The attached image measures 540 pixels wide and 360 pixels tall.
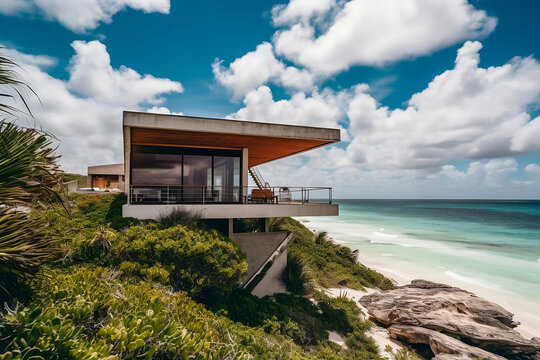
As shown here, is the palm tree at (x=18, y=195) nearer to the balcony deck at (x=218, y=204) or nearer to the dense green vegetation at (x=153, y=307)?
the dense green vegetation at (x=153, y=307)

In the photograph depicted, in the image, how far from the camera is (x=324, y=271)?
1823 centimetres

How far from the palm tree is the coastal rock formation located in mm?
12002

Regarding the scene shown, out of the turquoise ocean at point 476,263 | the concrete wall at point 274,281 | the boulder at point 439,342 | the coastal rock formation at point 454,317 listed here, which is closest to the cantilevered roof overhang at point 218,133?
the concrete wall at point 274,281

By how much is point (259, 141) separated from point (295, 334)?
23.3 ft

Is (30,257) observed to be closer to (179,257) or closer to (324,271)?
(179,257)

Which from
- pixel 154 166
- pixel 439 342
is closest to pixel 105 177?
pixel 154 166

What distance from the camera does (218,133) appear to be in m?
9.84

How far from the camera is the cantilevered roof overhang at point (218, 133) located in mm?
9031

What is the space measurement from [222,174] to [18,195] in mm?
9138

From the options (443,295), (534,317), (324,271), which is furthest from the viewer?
(324,271)

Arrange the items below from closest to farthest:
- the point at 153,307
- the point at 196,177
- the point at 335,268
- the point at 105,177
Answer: the point at 153,307
the point at 196,177
the point at 335,268
the point at 105,177

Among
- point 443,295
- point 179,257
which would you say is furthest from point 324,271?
point 179,257

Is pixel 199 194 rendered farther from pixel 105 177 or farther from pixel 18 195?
pixel 105 177

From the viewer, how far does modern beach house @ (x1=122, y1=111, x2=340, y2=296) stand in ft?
31.6
